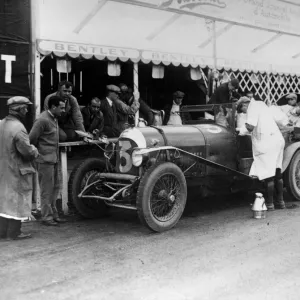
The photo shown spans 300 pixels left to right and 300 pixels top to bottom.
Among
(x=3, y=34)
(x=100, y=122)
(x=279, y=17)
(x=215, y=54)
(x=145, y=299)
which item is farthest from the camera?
(x=279, y=17)

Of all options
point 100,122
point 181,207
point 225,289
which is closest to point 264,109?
point 181,207

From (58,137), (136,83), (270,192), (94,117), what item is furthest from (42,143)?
(270,192)

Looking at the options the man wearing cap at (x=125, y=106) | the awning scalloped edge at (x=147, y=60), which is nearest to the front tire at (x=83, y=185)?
the man wearing cap at (x=125, y=106)

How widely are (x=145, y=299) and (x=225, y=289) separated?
2.15ft

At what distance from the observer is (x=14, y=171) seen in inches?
214

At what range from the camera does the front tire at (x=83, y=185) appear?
20.6ft

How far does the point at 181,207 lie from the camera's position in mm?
5820

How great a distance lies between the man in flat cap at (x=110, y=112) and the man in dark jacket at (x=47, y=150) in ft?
5.66

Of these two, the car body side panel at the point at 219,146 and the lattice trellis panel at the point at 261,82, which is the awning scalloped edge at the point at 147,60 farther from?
the car body side panel at the point at 219,146

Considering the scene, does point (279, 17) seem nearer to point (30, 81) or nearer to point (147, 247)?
point (30, 81)

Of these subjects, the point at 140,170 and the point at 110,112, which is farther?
the point at 110,112

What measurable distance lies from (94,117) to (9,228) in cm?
274

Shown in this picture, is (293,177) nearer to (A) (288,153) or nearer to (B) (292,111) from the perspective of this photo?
(A) (288,153)

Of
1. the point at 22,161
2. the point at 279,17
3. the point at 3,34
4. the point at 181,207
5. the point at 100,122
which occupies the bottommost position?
the point at 181,207
